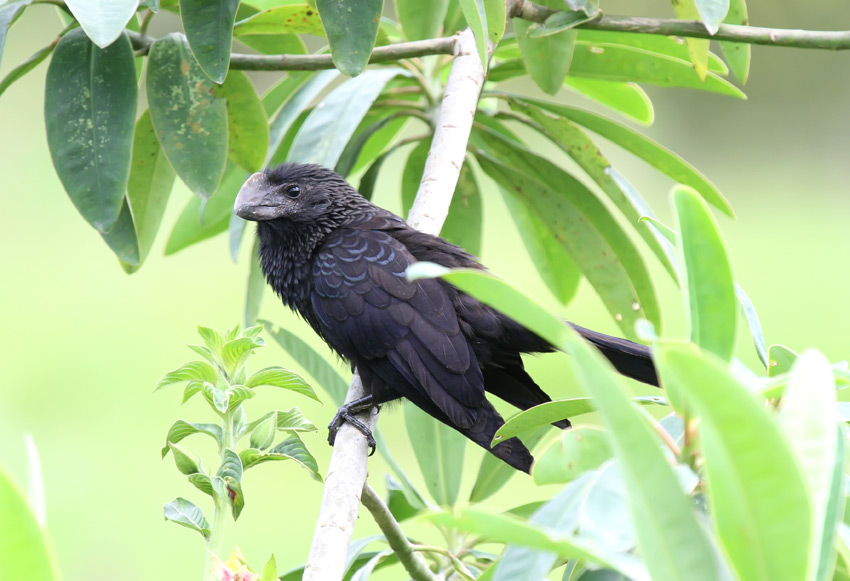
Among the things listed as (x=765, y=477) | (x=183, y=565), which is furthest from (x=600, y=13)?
(x=183, y=565)

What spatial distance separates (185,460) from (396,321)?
822 mm

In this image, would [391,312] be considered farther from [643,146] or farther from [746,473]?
[746,473]

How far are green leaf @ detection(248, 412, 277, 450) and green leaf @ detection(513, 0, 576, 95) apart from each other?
0.98 meters

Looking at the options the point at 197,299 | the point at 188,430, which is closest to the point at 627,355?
the point at 188,430

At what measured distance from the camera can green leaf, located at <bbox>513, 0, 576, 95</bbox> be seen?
5.05 feet

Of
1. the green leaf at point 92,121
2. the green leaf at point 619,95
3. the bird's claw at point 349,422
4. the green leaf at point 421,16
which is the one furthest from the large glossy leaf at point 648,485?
the green leaf at point 619,95

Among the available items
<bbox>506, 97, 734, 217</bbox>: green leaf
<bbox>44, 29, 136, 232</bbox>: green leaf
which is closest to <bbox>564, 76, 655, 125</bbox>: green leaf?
<bbox>506, 97, 734, 217</bbox>: green leaf

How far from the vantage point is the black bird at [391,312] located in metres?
1.46

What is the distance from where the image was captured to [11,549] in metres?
0.53

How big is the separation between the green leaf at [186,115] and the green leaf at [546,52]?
1.78 ft

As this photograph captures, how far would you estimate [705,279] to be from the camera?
638 millimetres

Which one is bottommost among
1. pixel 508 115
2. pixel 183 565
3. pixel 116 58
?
pixel 183 565

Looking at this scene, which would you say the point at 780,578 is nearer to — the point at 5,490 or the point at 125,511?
the point at 5,490

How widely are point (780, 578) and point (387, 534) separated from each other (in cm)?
70
